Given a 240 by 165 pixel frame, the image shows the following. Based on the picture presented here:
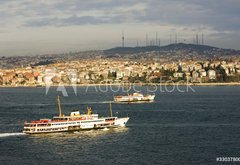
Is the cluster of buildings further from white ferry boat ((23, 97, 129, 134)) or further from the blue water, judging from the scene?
white ferry boat ((23, 97, 129, 134))

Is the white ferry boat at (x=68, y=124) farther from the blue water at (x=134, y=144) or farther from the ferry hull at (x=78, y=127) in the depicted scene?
the blue water at (x=134, y=144)

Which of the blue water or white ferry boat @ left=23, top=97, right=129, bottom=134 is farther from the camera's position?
white ferry boat @ left=23, top=97, right=129, bottom=134

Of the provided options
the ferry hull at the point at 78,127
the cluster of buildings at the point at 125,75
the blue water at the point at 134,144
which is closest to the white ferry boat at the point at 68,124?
the ferry hull at the point at 78,127

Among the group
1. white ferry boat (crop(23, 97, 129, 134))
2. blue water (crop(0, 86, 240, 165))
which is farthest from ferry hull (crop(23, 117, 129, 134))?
blue water (crop(0, 86, 240, 165))

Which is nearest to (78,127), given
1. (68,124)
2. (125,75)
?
(68,124)

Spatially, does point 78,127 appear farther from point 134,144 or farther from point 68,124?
point 134,144

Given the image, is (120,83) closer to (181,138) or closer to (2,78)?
(2,78)

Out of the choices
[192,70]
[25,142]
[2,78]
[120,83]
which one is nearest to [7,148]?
[25,142]

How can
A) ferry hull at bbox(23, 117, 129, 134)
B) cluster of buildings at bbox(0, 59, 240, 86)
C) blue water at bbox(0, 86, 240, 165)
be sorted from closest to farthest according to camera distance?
blue water at bbox(0, 86, 240, 165)
ferry hull at bbox(23, 117, 129, 134)
cluster of buildings at bbox(0, 59, 240, 86)
